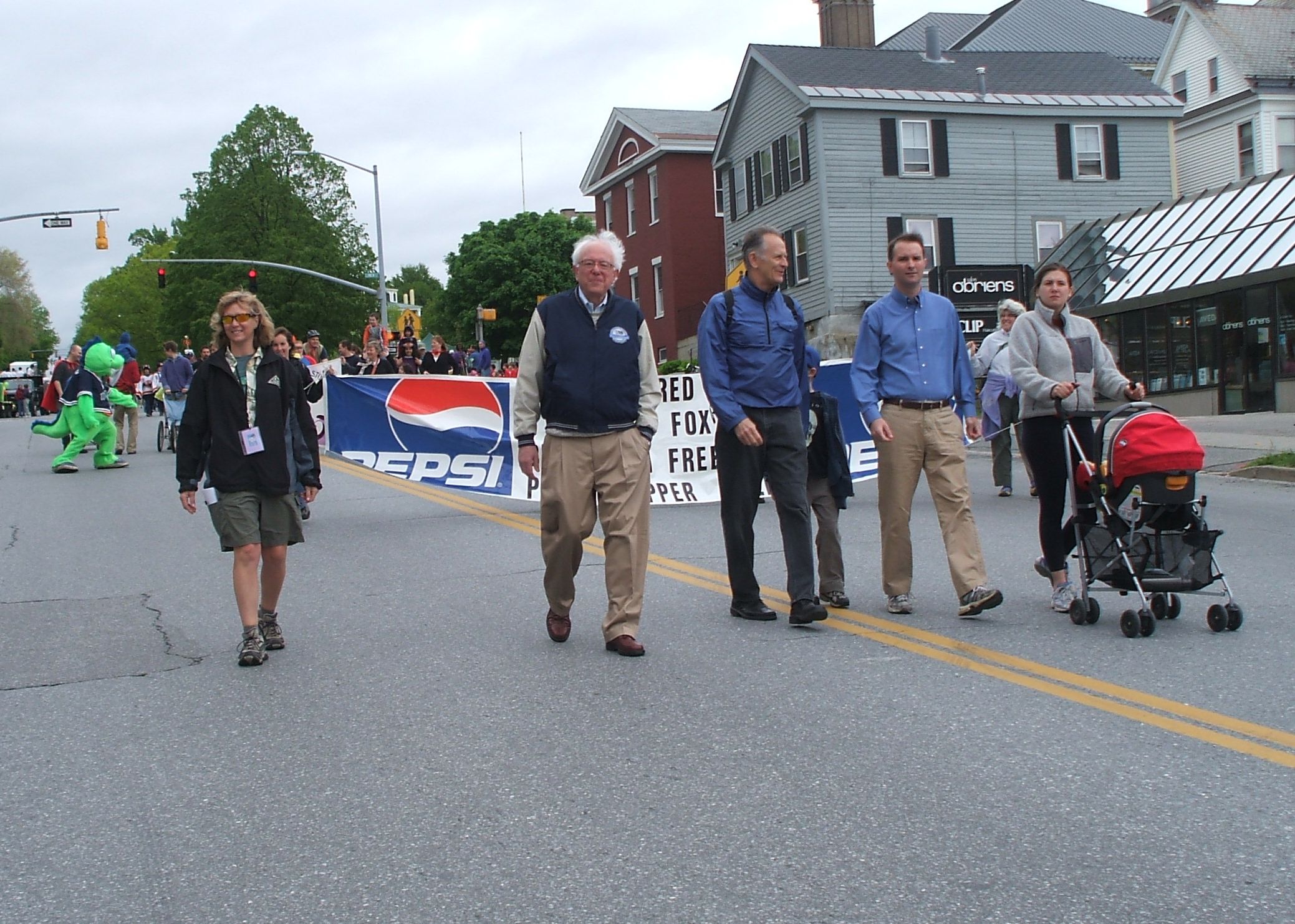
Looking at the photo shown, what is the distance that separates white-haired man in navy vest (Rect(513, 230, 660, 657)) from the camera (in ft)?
22.4

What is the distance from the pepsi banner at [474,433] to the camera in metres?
14.3

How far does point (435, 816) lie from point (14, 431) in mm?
35373

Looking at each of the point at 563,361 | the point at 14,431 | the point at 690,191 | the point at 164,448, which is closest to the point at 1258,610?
the point at 563,361

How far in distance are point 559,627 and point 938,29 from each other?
50.6 m

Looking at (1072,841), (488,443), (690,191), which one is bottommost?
(1072,841)

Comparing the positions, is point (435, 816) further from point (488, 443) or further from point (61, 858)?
point (488, 443)

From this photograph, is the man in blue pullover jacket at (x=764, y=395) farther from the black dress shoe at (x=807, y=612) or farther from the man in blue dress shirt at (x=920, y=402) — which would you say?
the man in blue dress shirt at (x=920, y=402)

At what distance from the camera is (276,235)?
2756 inches

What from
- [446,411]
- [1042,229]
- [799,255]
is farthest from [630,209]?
[446,411]

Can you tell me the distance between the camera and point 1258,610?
7.44m

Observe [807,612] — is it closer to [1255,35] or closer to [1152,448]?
[1152,448]

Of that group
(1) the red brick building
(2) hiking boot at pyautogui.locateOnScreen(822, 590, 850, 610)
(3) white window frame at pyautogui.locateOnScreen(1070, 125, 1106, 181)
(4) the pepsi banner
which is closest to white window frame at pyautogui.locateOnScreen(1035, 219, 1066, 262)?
(3) white window frame at pyautogui.locateOnScreen(1070, 125, 1106, 181)

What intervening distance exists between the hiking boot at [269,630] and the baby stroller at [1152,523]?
13.5 ft

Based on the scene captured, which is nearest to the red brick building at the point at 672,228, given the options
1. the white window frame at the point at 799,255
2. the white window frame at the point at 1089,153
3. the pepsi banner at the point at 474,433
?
the white window frame at the point at 799,255
